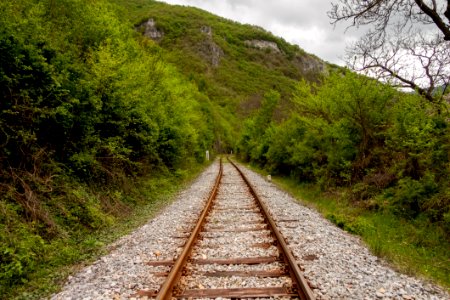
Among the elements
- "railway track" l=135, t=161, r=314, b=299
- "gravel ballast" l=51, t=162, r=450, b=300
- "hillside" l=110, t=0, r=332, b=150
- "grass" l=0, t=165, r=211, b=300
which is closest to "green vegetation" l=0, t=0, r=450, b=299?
"grass" l=0, t=165, r=211, b=300

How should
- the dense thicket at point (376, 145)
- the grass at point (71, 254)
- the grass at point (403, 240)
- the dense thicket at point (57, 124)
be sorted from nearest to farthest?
the grass at point (71, 254) < the grass at point (403, 240) < the dense thicket at point (57, 124) < the dense thicket at point (376, 145)

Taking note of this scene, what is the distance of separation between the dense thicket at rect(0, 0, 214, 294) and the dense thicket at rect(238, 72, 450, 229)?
24.6 feet

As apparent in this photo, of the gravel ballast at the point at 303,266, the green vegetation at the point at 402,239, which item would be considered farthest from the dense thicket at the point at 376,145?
the gravel ballast at the point at 303,266

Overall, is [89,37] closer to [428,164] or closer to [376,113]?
[376,113]

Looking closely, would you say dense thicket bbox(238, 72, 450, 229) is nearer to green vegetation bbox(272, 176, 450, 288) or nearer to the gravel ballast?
green vegetation bbox(272, 176, 450, 288)

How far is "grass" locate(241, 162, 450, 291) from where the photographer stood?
6.38m

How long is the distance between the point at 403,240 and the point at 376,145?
5.87 m

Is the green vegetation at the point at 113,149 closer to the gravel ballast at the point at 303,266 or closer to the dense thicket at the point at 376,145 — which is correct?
the dense thicket at the point at 376,145

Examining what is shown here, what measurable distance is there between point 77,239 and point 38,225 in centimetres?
106

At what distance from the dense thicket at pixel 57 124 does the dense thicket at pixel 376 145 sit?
7.49 meters

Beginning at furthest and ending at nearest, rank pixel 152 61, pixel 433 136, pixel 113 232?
pixel 152 61
pixel 433 136
pixel 113 232

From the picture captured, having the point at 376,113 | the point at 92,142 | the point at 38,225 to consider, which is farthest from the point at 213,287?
the point at 376,113

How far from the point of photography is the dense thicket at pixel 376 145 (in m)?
9.72

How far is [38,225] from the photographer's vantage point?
7.14m
